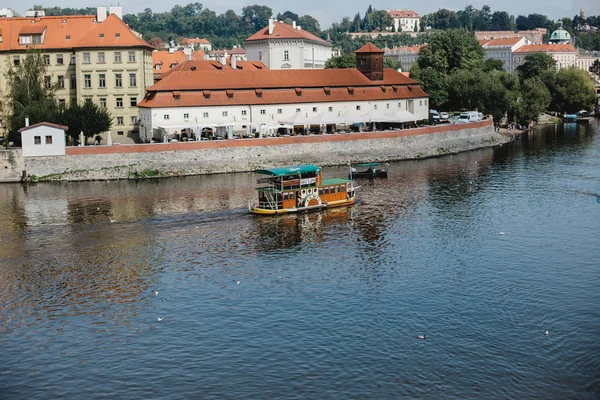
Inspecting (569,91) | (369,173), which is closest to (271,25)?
(569,91)

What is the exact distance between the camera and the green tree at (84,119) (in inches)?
3135

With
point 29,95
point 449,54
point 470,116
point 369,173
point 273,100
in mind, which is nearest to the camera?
point 369,173

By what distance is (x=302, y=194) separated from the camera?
2373 inches

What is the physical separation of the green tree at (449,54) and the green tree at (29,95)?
207 feet

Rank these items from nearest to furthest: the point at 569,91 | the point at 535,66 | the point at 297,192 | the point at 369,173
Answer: the point at 297,192, the point at 369,173, the point at 569,91, the point at 535,66

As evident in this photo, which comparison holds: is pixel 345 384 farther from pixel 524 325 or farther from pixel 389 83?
pixel 389 83

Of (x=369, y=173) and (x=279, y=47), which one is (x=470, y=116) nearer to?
(x=279, y=47)

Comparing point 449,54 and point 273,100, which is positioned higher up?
point 449,54

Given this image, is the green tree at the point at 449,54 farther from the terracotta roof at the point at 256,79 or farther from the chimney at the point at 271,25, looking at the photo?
the terracotta roof at the point at 256,79

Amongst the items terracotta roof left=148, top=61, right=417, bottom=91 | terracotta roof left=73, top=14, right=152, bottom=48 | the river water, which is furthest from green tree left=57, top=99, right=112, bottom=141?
the river water

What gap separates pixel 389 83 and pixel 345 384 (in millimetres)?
71934

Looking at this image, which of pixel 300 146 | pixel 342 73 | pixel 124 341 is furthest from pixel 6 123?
pixel 124 341

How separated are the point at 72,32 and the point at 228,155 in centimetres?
2603

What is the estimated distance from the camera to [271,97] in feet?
292
